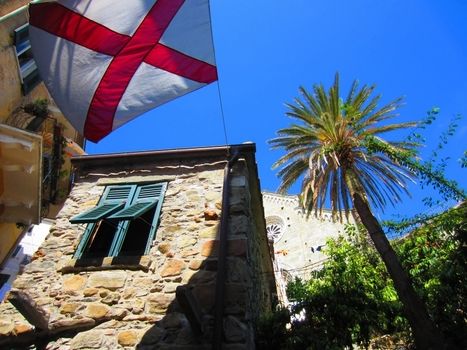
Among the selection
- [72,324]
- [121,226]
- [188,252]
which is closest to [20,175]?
[121,226]

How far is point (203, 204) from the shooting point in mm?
6188

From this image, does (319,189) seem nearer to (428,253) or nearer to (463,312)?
(428,253)

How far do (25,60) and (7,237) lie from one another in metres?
5.10

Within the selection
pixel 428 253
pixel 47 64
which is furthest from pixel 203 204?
pixel 428 253

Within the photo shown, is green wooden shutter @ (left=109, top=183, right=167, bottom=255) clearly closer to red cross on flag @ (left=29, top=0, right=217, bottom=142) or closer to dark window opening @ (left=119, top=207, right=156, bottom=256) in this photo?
dark window opening @ (left=119, top=207, right=156, bottom=256)

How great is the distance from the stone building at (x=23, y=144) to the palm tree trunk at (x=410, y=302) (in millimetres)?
7598

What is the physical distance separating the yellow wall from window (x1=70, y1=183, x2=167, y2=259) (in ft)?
11.9

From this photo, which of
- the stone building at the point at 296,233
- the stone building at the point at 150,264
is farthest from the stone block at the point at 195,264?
the stone building at the point at 296,233

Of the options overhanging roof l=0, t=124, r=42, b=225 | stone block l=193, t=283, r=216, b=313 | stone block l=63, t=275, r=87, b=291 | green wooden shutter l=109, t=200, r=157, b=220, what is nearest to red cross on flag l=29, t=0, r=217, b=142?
green wooden shutter l=109, t=200, r=157, b=220

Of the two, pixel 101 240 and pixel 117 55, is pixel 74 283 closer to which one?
pixel 101 240

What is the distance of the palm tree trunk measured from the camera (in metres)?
6.02

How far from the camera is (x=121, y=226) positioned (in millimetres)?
5934

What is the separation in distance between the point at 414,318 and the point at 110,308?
215 inches

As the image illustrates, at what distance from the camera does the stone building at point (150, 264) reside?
4.53 meters
